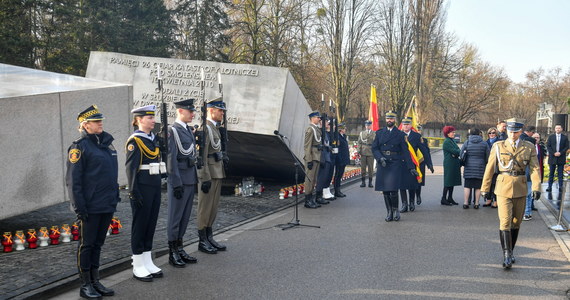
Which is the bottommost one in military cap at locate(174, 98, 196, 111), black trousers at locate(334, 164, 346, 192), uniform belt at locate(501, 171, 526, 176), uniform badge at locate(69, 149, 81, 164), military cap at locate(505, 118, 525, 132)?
black trousers at locate(334, 164, 346, 192)

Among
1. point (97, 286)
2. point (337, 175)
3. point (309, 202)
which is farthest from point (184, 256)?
point (337, 175)

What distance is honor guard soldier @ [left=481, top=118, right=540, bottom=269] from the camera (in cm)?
634

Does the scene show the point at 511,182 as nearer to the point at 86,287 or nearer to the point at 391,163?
the point at 391,163

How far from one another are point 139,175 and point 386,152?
5472 mm

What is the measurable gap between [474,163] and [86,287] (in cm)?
860

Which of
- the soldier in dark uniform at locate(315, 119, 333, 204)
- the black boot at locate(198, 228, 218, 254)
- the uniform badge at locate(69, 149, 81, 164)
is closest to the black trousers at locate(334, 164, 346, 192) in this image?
the soldier in dark uniform at locate(315, 119, 333, 204)

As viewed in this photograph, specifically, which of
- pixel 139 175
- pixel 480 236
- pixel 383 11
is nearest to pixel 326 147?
pixel 480 236

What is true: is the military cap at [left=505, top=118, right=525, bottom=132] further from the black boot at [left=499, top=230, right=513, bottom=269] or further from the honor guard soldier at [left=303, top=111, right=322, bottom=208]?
the honor guard soldier at [left=303, top=111, right=322, bottom=208]

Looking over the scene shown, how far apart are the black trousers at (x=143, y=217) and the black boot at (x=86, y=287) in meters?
0.66

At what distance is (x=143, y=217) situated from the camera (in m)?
5.69

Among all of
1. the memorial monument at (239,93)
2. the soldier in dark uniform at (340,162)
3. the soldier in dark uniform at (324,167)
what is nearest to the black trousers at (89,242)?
the memorial monument at (239,93)

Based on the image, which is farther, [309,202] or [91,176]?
[309,202]

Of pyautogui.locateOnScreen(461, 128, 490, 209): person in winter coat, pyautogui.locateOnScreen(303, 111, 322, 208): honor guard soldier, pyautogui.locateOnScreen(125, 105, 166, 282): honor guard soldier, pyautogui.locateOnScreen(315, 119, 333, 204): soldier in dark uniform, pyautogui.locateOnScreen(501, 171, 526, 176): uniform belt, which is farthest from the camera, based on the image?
pyautogui.locateOnScreen(315, 119, 333, 204): soldier in dark uniform

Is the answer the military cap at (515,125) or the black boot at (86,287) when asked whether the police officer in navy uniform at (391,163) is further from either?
the black boot at (86,287)
